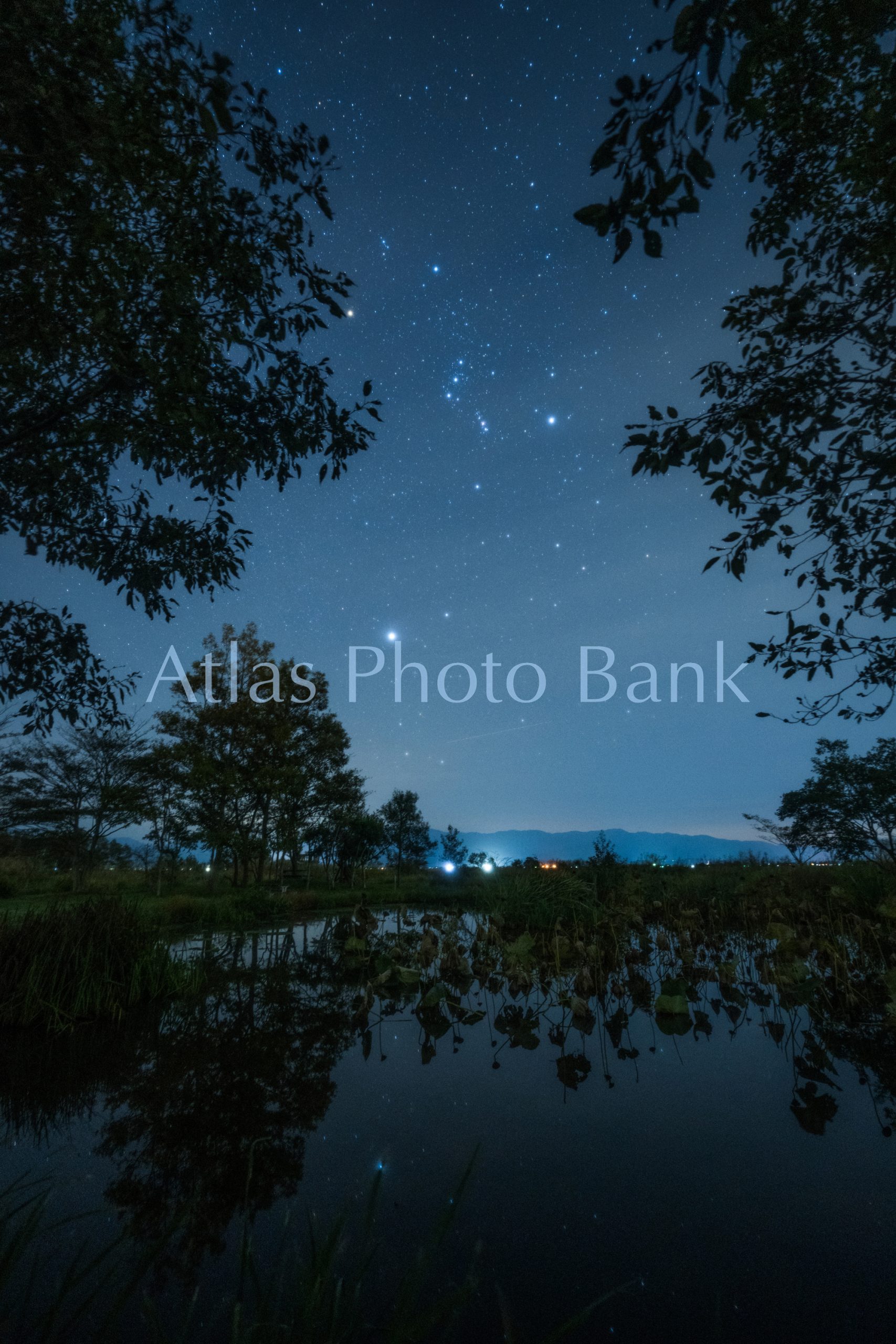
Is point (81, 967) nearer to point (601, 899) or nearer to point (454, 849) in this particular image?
point (601, 899)

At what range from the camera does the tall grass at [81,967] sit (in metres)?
5.19

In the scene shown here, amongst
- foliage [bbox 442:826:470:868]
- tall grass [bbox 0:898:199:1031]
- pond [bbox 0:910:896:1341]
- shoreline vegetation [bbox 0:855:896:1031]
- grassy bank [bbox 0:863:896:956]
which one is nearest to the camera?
pond [bbox 0:910:896:1341]

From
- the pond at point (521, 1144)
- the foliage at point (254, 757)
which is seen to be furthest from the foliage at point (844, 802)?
the foliage at point (254, 757)

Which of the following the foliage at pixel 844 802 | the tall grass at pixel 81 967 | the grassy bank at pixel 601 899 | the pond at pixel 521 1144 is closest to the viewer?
the pond at pixel 521 1144

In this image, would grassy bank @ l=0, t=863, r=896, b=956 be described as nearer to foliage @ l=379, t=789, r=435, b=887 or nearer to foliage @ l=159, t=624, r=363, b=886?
foliage @ l=159, t=624, r=363, b=886

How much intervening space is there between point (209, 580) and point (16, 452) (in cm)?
231

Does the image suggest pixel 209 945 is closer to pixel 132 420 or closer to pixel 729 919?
pixel 132 420

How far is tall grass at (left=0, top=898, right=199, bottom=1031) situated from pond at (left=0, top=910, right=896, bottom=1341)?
43 centimetres

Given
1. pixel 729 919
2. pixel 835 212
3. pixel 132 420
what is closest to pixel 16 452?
pixel 132 420

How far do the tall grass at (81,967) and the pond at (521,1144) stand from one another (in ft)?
1.40

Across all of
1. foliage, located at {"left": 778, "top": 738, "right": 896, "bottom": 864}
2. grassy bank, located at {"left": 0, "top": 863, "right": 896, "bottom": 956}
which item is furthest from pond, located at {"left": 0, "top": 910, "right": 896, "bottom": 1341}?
foliage, located at {"left": 778, "top": 738, "right": 896, "bottom": 864}

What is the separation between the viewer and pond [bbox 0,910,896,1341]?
75.5 inches

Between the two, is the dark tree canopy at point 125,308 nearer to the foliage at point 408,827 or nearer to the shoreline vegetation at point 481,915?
the shoreline vegetation at point 481,915

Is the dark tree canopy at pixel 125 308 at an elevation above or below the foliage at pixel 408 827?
above
